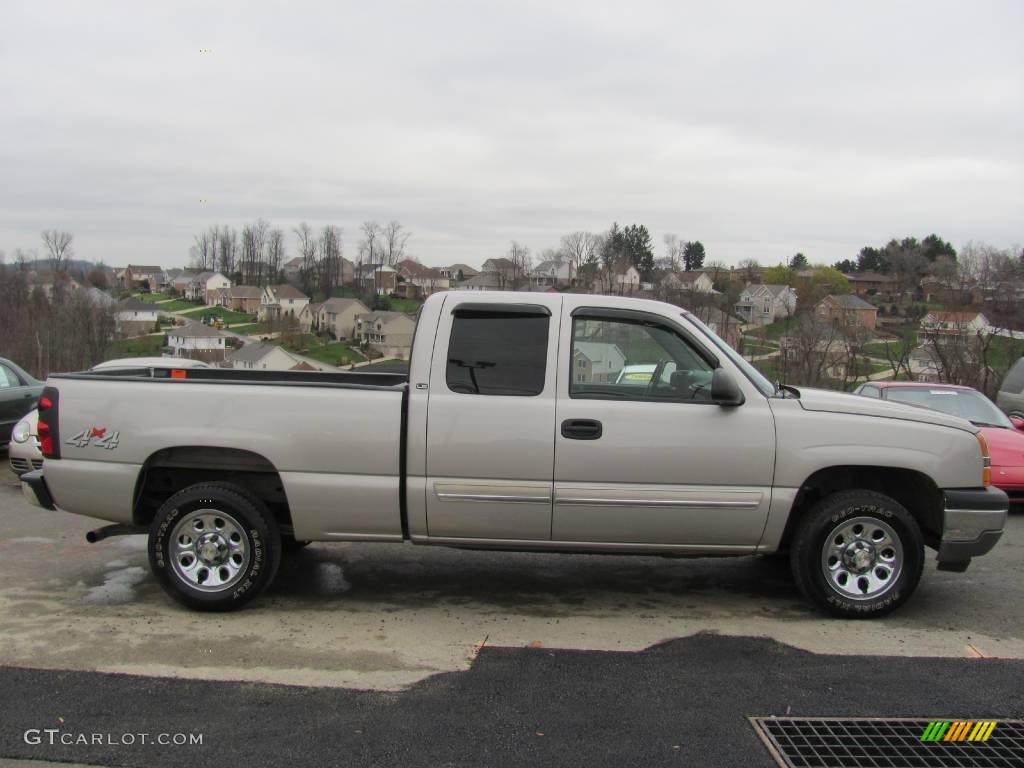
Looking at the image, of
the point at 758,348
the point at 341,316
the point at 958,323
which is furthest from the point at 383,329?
the point at 958,323

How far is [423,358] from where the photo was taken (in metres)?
5.36

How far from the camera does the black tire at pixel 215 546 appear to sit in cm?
535

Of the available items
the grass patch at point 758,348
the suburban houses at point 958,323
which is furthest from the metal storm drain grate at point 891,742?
the grass patch at point 758,348

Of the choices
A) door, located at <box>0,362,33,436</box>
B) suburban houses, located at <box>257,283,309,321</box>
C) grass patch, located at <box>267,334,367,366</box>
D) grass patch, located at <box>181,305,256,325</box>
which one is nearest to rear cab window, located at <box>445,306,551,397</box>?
door, located at <box>0,362,33,436</box>

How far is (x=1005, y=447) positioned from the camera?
29.0 ft

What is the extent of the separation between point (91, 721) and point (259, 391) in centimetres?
212

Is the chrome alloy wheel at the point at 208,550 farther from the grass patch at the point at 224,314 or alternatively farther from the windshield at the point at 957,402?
the grass patch at the point at 224,314

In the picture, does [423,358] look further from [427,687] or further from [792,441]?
[792,441]

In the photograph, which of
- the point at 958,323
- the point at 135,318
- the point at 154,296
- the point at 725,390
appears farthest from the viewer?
the point at 154,296

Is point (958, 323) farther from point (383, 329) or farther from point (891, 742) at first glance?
point (891, 742)

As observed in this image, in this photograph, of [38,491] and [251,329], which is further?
[251,329]

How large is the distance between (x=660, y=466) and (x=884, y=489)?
1.69 m

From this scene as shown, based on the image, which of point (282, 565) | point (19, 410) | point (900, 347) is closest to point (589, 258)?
point (900, 347)

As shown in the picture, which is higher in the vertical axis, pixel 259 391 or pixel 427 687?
pixel 259 391
